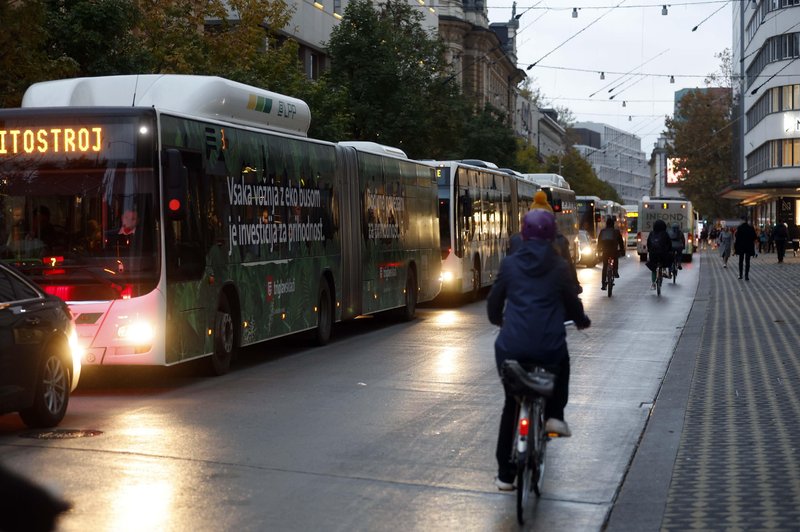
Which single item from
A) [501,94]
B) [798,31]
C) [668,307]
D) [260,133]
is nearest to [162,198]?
[260,133]

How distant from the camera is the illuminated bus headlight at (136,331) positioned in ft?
45.1

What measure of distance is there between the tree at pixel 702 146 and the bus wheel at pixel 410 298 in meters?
81.1

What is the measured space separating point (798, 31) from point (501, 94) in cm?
3701

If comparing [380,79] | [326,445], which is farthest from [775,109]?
[326,445]

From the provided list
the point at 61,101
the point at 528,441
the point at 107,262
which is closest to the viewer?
the point at 528,441

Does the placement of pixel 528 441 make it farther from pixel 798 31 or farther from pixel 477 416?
pixel 798 31

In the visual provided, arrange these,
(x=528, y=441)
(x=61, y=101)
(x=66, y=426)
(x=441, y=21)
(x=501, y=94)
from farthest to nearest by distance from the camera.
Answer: (x=501, y=94), (x=441, y=21), (x=61, y=101), (x=66, y=426), (x=528, y=441)

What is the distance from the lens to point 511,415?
7961 mm

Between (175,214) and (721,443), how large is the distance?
235 inches

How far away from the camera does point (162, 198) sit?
13922 mm

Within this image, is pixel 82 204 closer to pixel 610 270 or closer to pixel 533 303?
pixel 533 303

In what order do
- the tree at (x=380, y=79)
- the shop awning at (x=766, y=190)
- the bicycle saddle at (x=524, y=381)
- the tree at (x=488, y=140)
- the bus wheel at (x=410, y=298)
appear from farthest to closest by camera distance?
the shop awning at (x=766, y=190), the tree at (x=488, y=140), the tree at (x=380, y=79), the bus wheel at (x=410, y=298), the bicycle saddle at (x=524, y=381)

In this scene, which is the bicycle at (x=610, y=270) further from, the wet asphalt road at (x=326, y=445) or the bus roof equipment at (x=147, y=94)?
the bus roof equipment at (x=147, y=94)

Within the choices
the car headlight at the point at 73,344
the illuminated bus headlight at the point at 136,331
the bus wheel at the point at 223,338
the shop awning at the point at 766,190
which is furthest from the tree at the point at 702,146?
the car headlight at the point at 73,344
